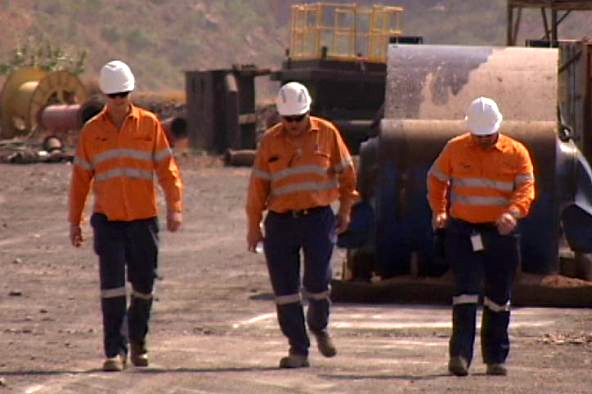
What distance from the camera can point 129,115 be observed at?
12398 mm

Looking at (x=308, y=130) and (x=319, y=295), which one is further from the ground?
(x=308, y=130)

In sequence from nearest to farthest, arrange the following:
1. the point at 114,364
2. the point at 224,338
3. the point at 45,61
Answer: the point at 114,364
the point at 224,338
the point at 45,61

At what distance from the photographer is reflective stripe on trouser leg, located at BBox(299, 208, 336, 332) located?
12531mm

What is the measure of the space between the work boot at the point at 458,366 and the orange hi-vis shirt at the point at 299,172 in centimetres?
137

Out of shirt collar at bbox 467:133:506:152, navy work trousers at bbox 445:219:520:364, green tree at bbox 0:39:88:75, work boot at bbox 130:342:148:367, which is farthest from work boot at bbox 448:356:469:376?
green tree at bbox 0:39:88:75

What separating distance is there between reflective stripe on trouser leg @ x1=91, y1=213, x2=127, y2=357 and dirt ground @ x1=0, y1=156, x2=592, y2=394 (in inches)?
12.0

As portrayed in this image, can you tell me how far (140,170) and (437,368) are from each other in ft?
7.32

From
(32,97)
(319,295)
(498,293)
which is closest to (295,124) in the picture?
(319,295)

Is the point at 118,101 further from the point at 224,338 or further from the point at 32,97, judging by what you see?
the point at 32,97

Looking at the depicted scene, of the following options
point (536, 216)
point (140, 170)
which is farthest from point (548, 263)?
point (140, 170)

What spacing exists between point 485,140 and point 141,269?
2.30 metres

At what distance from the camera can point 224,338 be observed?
14016 millimetres

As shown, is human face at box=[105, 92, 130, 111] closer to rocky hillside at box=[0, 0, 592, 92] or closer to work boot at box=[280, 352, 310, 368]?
work boot at box=[280, 352, 310, 368]

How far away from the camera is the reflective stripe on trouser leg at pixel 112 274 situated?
Answer: 12.3 metres
